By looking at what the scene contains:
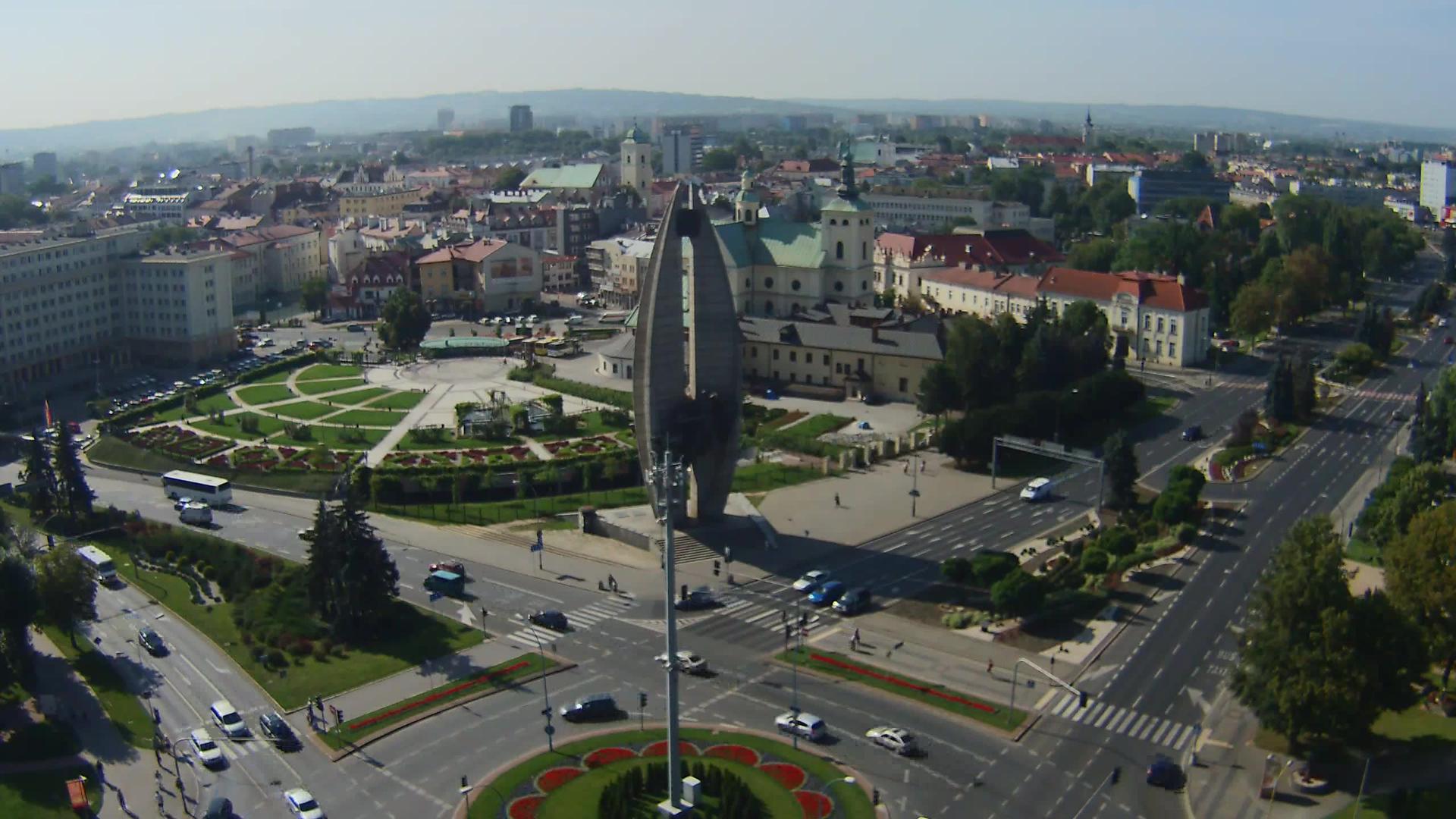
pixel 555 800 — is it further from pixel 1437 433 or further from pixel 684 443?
pixel 1437 433

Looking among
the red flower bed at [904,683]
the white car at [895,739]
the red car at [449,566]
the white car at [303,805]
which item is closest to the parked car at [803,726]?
the white car at [895,739]

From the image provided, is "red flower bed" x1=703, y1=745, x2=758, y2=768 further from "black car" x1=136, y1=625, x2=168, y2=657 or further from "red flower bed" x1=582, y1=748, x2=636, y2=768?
"black car" x1=136, y1=625, x2=168, y2=657

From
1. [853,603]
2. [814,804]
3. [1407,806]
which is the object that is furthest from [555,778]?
[1407,806]

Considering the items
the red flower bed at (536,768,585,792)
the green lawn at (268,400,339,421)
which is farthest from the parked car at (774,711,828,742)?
the green lawn at (268,400,339,421)

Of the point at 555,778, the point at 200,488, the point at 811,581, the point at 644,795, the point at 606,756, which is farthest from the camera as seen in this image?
the point at 200,488

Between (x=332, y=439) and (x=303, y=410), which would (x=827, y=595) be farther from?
(x=303, y=410)

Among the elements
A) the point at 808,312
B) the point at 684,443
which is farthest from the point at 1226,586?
the point at 808,312
